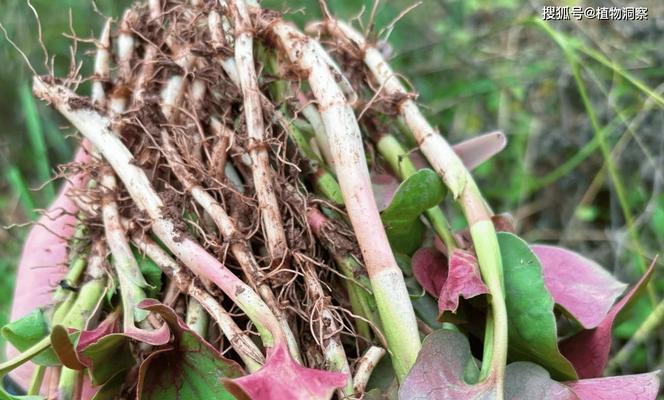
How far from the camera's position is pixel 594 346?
396 millimetres

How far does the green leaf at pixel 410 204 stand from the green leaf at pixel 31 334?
207 millimetres

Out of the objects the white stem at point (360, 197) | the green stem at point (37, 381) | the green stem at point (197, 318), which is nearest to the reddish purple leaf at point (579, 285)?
the white stem at point (360, 197)

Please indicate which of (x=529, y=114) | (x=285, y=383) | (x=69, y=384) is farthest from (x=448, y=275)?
(x=529, y=114)

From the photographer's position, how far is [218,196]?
414 mm

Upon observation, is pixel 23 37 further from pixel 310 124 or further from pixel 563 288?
pixel 563 288

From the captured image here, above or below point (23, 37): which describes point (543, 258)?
below

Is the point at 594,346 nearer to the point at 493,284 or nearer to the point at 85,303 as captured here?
the point at 493,284

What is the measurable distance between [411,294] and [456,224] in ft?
1.80

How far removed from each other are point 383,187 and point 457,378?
147mm

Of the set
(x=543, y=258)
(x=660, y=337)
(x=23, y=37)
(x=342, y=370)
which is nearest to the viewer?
(x=342, y=370)

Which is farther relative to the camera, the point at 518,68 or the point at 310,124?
the point at 518,68

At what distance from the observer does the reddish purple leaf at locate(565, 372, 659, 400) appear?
336 millimetres

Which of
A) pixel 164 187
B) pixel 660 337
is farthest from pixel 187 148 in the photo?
pixel 660 337

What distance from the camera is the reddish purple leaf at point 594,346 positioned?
1.28 ft
